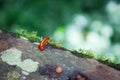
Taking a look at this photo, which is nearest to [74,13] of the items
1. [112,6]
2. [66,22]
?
[66,22]

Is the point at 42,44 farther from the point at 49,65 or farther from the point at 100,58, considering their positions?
the point at 100,58

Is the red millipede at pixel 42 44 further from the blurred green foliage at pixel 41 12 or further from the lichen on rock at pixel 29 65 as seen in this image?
the blurred green foliage at pixel 41 12

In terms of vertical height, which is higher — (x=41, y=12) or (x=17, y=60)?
(x=41, y=12)

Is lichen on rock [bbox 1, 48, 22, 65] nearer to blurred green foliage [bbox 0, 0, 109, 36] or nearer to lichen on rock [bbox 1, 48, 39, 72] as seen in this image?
lichen on rock [bbox 1, 48, 39, 72]

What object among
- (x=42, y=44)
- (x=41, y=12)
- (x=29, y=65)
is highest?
(x=41, y=12)

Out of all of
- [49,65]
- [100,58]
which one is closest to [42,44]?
[49,65]

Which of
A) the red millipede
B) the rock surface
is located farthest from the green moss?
the red millipede

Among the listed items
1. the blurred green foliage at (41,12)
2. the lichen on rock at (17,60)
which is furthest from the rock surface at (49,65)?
the blurred green foliage at (41,12)

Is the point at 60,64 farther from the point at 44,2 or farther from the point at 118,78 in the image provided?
the point at 44,2

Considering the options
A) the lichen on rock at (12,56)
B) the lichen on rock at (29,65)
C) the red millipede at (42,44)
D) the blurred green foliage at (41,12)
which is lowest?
the lichen on rock at (29,65)
